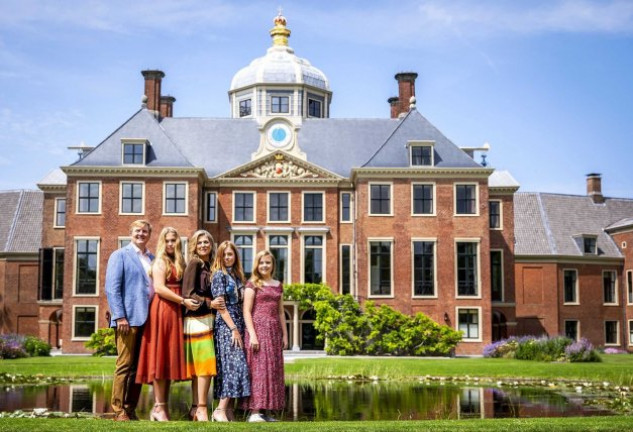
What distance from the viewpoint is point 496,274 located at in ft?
125

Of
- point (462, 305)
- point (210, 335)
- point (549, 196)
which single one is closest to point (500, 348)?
point (462, 305)

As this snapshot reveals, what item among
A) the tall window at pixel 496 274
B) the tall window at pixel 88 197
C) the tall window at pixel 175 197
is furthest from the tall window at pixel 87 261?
the tall window at pixel 496 274

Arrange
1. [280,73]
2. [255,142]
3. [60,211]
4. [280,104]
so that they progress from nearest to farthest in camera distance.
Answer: [60,211] → [255,142] → [280,104] → [280,73]

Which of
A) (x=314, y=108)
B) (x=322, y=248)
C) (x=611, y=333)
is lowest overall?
(x=611, y=333)

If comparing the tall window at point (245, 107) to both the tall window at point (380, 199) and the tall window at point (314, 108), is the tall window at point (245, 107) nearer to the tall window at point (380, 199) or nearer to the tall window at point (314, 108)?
→ the tall window at point (314, 108)

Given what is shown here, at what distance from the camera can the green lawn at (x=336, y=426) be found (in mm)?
8445

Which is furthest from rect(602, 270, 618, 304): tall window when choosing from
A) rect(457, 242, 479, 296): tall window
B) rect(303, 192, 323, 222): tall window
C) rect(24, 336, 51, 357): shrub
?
rect(24, 336, 51, 357): shrub

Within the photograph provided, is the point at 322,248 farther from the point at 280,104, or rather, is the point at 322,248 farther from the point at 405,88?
the point at 280,104

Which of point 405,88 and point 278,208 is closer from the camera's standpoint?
point 278,208

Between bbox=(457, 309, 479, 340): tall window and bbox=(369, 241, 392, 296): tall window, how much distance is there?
10.8 feet

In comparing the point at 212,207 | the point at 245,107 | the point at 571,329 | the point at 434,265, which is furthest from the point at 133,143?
the point at 571,329

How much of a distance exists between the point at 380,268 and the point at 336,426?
2552cm

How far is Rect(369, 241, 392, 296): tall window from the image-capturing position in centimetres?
3428

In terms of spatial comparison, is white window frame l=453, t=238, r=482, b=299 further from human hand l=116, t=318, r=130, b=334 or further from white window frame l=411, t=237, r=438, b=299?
human hand l=116, t=318, r=130, b=334
